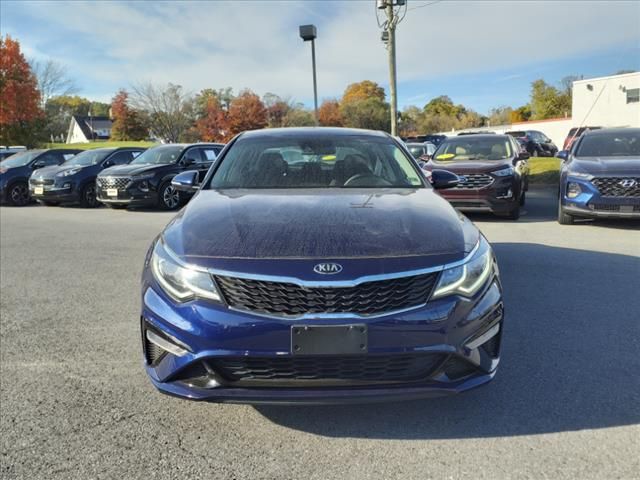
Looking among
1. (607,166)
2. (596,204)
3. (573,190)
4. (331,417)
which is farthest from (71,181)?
(331,417)

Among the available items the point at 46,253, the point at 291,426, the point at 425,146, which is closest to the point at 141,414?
the point at 291,426

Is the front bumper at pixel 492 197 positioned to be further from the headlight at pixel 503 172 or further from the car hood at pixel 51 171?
the car hood at pixel 51 171

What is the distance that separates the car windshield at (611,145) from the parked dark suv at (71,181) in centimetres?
1178

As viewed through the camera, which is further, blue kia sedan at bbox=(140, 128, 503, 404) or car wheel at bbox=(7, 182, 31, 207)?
car wheel at bbox=(7, 182, 31, 207)

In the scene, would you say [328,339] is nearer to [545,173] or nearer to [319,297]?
[319,297]

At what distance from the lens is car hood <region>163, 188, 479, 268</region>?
244 centimetres

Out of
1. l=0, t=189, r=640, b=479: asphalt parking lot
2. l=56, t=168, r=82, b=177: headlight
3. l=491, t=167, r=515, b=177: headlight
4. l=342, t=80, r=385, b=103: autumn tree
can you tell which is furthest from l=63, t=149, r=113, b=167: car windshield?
l=342, t=80, r=385, b=103: autumn tree

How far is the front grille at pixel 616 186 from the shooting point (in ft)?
25.1

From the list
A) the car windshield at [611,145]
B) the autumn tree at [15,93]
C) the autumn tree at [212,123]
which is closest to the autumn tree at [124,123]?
the autumn tree at [212,123]

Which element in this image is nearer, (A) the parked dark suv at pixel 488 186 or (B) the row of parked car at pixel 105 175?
(A) the parked dark suv at pixel 488 186

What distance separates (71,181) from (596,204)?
39.9ft

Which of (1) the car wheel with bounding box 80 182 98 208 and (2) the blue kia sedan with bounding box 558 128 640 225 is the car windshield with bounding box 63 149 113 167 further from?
(2) the blue kia sedan with bounding box 558 128 640 225

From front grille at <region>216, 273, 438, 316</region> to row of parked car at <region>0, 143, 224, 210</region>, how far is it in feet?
34.7

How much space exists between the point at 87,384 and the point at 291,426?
4.45 ft
